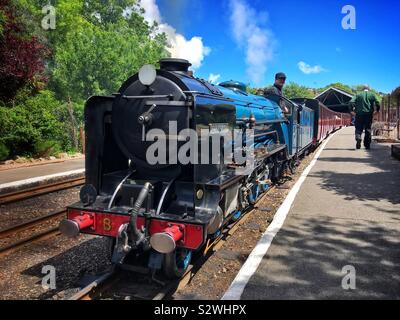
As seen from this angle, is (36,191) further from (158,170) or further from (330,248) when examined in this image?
(330,248)

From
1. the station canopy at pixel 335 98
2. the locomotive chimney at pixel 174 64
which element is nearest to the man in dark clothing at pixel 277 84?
the locomotive chimney at pixel 174 64

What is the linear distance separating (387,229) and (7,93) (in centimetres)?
1424

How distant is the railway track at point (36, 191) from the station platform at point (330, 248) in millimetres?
5666

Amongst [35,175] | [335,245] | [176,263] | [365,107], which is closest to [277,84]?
[365,107]

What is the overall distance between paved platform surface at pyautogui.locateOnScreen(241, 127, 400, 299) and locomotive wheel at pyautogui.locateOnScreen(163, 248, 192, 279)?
2.71 feet

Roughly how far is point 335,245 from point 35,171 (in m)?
10.3

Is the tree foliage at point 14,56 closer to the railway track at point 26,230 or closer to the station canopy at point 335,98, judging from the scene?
the railway track at point 26,230

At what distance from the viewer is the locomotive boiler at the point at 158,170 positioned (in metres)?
4.01

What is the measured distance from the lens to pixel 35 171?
12109 mm

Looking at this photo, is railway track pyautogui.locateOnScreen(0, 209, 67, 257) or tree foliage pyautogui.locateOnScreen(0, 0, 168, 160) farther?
tree foliage pyautogui.locateOnScreen(0, 0, 168, 160)

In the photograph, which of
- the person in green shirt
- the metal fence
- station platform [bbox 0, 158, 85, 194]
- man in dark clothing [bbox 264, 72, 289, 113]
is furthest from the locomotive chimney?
the metal fence

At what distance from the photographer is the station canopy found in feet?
148

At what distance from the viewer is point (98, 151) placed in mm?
4855

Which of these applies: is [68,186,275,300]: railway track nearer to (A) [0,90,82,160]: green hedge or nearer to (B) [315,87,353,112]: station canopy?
(A) [0,90,82,160]: green hedge
